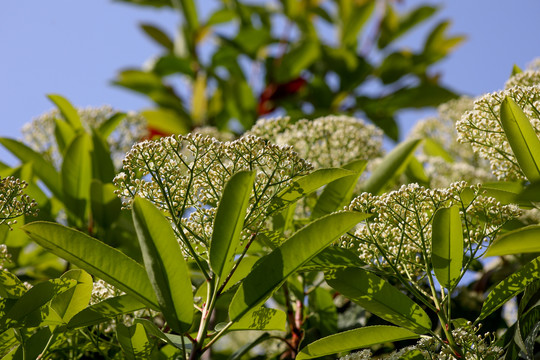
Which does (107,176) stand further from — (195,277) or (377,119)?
(377,119)

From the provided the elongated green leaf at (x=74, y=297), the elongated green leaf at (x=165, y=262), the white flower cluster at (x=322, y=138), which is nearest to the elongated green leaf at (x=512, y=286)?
the elongated green leaf at (x=165, y=262)

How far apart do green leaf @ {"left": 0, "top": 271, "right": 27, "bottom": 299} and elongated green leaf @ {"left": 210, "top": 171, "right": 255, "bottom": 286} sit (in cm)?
61

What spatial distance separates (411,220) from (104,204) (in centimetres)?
163

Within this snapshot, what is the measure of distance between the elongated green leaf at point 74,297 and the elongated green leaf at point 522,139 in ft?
4.09

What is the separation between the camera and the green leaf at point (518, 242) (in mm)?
1562

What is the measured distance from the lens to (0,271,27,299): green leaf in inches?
67.6

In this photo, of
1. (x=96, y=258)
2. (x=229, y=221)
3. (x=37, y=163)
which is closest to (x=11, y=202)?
(x=96, y=258)

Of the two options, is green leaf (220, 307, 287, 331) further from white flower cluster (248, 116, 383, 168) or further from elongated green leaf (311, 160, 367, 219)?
white flower cluster (248, 116, 383, 168)

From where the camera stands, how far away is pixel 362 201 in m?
1.78

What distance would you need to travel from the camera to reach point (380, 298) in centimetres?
167

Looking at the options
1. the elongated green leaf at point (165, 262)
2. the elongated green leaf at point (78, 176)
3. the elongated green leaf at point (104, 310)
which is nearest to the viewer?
the elongated green leaf at point (165, 262)

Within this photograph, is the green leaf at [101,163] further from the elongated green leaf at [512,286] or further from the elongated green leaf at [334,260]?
the elongated green leaf at [512,286]

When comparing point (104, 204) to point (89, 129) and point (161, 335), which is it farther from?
point (161, 335)

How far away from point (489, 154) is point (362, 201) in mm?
562
